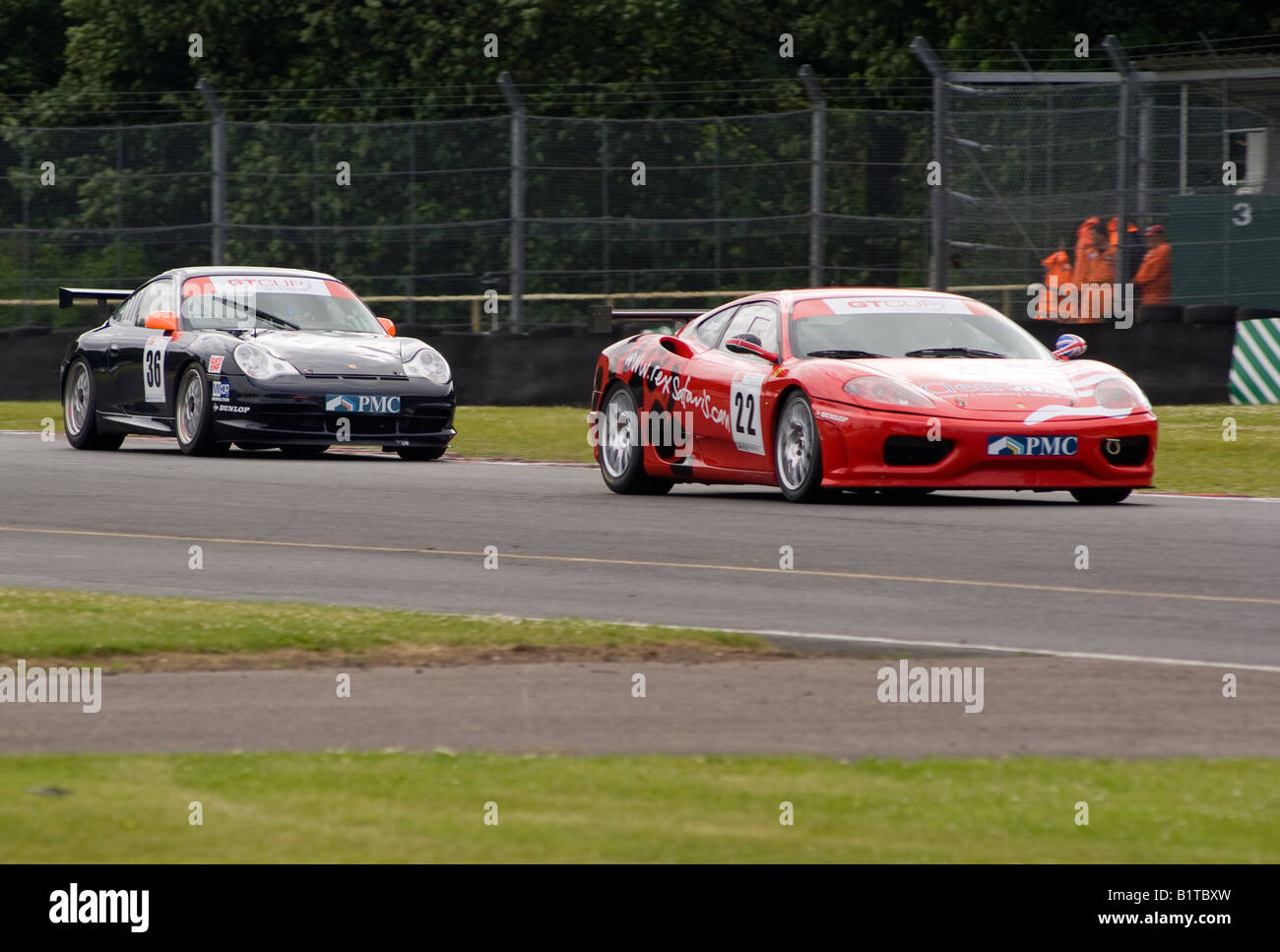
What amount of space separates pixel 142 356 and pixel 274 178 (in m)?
Answer: 8.30

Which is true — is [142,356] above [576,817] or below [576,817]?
above

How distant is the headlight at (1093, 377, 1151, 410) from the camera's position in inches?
515

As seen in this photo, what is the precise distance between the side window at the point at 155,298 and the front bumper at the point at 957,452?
7.13 meters

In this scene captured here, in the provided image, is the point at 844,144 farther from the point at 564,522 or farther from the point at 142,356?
the point at 564,522

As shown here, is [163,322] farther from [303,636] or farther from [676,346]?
[303,636]

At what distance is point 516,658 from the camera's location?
7965 millimetres

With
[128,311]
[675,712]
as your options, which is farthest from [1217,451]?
[675,712]

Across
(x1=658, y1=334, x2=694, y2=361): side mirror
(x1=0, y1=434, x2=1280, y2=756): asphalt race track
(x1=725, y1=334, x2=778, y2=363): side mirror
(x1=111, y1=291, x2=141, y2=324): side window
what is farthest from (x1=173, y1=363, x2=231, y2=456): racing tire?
(x1=725, y1=334, x2=778, y2=363): side mirror

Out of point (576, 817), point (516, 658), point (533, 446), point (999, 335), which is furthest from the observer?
point (533, 446)

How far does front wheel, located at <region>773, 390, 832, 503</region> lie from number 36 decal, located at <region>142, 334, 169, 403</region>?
242 inches

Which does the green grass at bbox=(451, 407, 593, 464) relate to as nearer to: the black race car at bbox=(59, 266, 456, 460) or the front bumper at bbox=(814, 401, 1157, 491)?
the black race car at bbox=(59, 266, 456, 460)

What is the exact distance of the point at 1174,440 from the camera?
62.2ft

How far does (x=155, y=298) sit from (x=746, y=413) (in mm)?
6566
